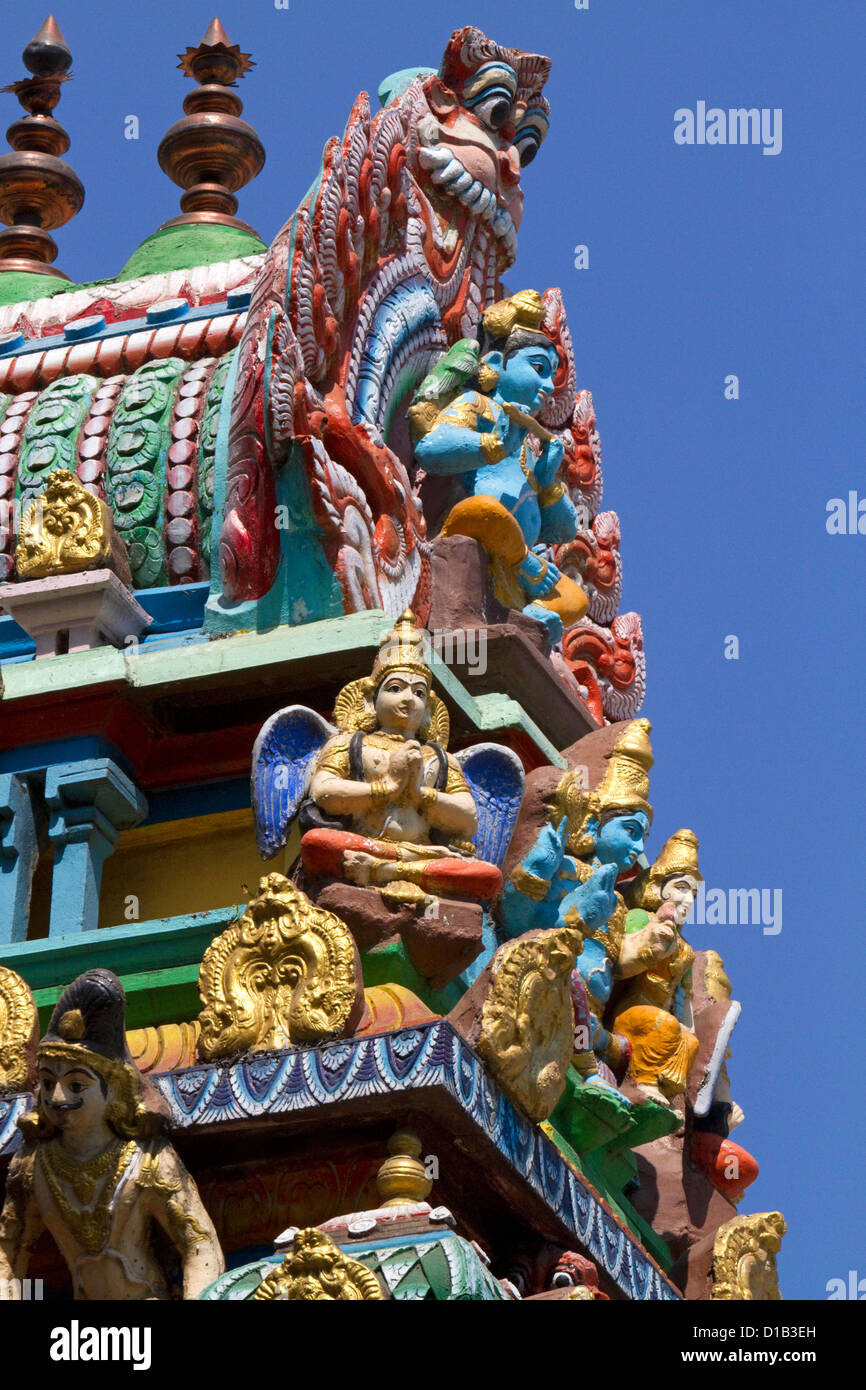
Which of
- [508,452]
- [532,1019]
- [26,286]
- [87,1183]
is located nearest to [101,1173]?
[87,1183]

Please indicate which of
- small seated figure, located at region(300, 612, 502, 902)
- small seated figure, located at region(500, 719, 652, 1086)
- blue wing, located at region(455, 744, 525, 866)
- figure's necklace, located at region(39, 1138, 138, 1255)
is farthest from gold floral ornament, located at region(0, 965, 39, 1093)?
small seated figure, located at region(500, 719, 652, 1086)

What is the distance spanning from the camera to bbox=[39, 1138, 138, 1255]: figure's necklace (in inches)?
593

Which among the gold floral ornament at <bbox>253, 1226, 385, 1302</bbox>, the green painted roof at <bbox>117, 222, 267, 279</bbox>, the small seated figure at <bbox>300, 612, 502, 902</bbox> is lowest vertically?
the gold floral ornament at <bbox>253, 1226, 385, 1302</bbox>

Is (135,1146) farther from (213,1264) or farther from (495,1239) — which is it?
(495,1239)

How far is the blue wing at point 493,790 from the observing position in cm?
1659

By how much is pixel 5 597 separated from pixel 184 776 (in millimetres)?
1315

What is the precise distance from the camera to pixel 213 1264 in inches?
589

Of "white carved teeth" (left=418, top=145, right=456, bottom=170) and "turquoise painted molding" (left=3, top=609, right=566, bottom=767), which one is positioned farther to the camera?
"white carved teeth" (left=418, top=145, right=456, bottom=170)

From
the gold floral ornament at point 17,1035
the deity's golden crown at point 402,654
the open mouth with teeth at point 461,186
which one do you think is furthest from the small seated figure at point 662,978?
the gold floral ornament at point 17,1035

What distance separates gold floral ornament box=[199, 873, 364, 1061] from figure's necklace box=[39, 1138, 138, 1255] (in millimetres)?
647

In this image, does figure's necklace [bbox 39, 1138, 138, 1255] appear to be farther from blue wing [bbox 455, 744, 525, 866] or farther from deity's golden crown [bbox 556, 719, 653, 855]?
deity's golden crown [bbox 556, 719, 653, 855]

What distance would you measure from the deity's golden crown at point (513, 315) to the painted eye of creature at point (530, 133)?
3.81 ft

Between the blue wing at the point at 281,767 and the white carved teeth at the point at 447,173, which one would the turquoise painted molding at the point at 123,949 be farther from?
the white carved teeth at the point at 447,173
